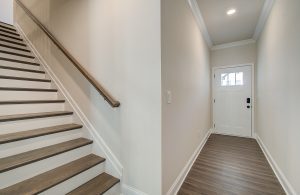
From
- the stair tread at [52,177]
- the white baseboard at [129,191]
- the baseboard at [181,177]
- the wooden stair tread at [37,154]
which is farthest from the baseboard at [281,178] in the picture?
the wooden stair tread at [37,154]

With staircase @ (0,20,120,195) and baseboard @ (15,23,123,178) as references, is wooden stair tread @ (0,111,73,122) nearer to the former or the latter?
staircase @ (0,20,120,195)

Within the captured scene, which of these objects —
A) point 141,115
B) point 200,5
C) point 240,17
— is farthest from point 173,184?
point 240,17

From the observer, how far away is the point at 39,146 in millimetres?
1774

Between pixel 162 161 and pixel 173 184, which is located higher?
pixel 162 161

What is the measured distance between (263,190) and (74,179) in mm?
2259

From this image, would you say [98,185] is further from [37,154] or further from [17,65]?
[17,65]

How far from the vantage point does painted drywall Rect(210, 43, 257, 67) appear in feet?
13.7

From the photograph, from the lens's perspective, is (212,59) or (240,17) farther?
(212,59)

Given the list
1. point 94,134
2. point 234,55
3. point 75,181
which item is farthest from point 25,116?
point 234,55

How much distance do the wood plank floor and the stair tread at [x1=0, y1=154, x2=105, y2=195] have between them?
1.18 meters

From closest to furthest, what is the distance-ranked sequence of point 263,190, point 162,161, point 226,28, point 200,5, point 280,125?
point 162,161 < point 263,190 < point 280,125 < point 200,5 < point 226,28

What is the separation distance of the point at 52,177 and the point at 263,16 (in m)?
4.16

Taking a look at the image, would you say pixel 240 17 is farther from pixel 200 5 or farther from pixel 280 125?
pixel 280 125

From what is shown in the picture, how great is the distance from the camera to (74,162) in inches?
70.7
